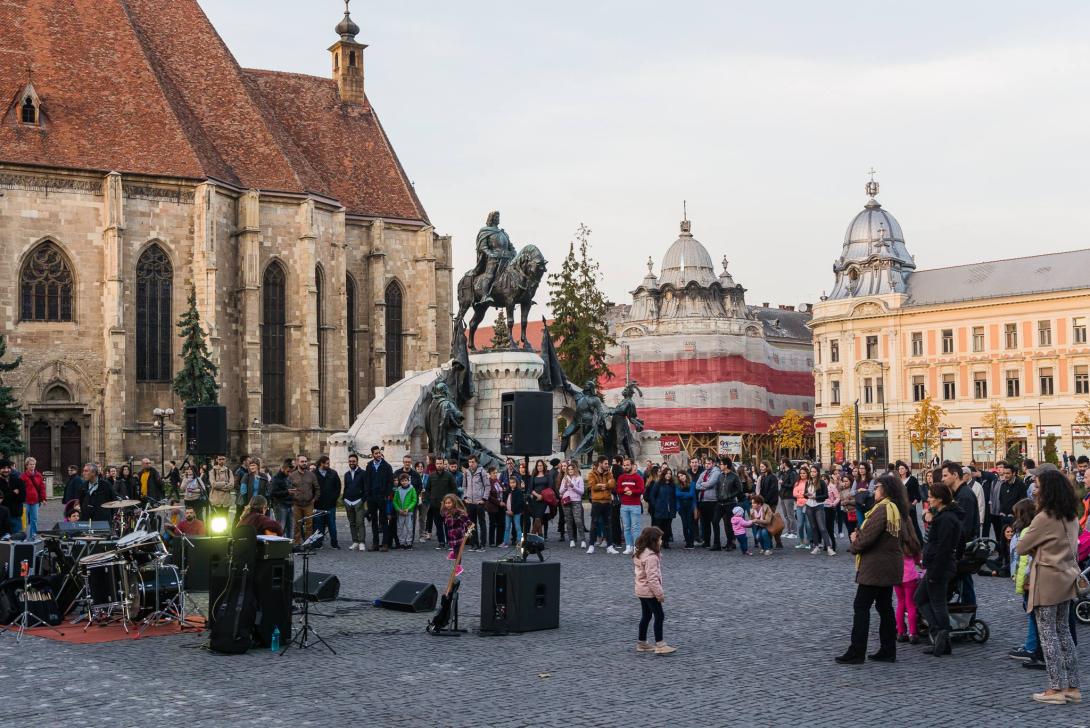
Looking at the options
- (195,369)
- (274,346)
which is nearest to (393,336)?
(274,346)

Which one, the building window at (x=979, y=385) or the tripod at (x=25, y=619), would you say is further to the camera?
the building window at (x=979, y=385)

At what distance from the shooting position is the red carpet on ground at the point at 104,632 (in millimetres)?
12245

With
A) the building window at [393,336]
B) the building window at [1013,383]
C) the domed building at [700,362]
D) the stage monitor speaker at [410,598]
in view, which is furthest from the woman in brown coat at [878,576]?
the building window at [1013,383]

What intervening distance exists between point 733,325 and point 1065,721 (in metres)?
68.0

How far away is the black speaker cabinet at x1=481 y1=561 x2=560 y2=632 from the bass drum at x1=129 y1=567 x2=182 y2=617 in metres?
3.27

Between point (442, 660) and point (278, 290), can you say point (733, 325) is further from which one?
point (442, 660)

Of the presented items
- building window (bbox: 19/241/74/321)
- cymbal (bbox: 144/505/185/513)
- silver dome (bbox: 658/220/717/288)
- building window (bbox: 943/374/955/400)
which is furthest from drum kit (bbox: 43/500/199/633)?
silver dome (bbox: 658/220/717/288)

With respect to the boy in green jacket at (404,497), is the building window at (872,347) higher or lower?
higher

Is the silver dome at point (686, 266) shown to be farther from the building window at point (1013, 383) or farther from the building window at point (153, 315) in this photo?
the building window at point (153, 315)

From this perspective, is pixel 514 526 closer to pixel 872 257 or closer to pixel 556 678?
pixel 556 678

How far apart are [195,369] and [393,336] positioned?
1195 cm

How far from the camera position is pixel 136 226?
142 ft

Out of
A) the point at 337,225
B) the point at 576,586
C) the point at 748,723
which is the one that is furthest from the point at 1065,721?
the point at 337,225

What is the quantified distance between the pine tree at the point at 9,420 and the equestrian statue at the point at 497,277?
15.9 m
